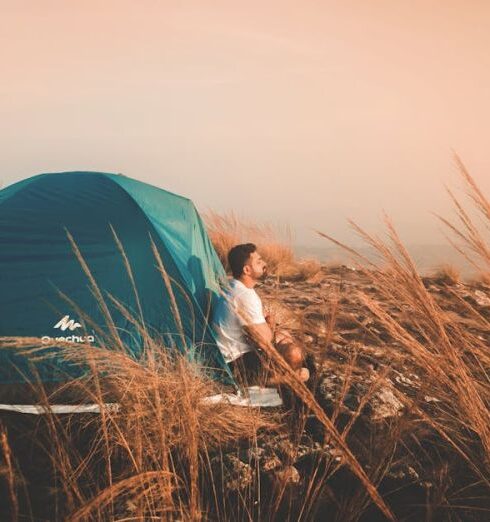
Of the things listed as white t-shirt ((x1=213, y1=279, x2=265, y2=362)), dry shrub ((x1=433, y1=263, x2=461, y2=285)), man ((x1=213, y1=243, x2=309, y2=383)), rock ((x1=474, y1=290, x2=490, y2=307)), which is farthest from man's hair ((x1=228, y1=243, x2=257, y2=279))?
dry shrub ((x1=433, y1=263, x2=461, y2=285))

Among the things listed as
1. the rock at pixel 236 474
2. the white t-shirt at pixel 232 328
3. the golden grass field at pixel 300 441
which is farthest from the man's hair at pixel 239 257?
the rock at pixel 236 474

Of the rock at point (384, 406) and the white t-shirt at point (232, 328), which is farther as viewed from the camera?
the white t-shirt at point (232, 328)

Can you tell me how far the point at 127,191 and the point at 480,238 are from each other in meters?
3.11

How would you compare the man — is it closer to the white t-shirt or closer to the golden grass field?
the white t-shirt

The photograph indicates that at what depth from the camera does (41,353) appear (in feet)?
13.6

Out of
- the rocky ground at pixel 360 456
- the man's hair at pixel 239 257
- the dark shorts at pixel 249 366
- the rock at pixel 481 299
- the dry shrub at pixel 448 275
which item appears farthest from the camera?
the dry shrub at pixel 448 275

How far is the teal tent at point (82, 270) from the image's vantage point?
4.14 meters

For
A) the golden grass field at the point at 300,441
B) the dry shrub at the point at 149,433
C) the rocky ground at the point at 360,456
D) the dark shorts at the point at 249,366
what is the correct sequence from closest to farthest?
1. the golden grass field at the point at 300,441
2. the rocky ground at the point at 360,456
3. the dry shrub at the point at 149,433
4. the dark shorts at the point at 249,366

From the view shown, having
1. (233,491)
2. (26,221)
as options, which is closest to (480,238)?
(233,491)

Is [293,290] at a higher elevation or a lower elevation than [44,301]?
lower

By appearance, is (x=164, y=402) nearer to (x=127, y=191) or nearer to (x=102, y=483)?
(x=102, y=483)

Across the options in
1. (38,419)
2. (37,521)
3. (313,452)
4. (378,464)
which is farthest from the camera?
(38,419)

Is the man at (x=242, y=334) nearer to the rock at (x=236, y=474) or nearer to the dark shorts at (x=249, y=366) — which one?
the dark shorts at (x=249, y=366)

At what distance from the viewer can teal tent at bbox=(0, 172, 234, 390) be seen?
4.14 meters
